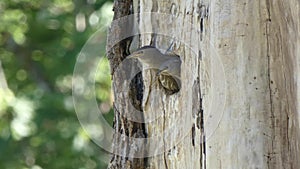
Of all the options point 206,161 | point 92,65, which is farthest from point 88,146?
point 206,161

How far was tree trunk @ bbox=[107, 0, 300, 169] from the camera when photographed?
185 centimetres

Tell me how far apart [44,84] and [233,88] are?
389cm

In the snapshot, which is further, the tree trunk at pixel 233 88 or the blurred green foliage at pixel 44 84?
the blurred green foliage at pixel 44 84

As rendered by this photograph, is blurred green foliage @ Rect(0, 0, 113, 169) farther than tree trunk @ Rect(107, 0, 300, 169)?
Yes

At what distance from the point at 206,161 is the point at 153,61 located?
0.32 m

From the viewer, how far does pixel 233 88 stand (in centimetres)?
187

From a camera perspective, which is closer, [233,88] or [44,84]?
[233,88]

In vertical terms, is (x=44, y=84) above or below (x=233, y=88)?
above

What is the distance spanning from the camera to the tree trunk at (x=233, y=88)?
185 centimetres

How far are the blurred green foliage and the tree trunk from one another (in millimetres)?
2462

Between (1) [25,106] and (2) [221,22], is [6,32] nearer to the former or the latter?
(1) [25,106]

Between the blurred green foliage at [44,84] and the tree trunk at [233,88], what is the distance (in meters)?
2.46

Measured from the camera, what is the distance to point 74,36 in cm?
488

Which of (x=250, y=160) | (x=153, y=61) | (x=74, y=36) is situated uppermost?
(x=74, y=36)
